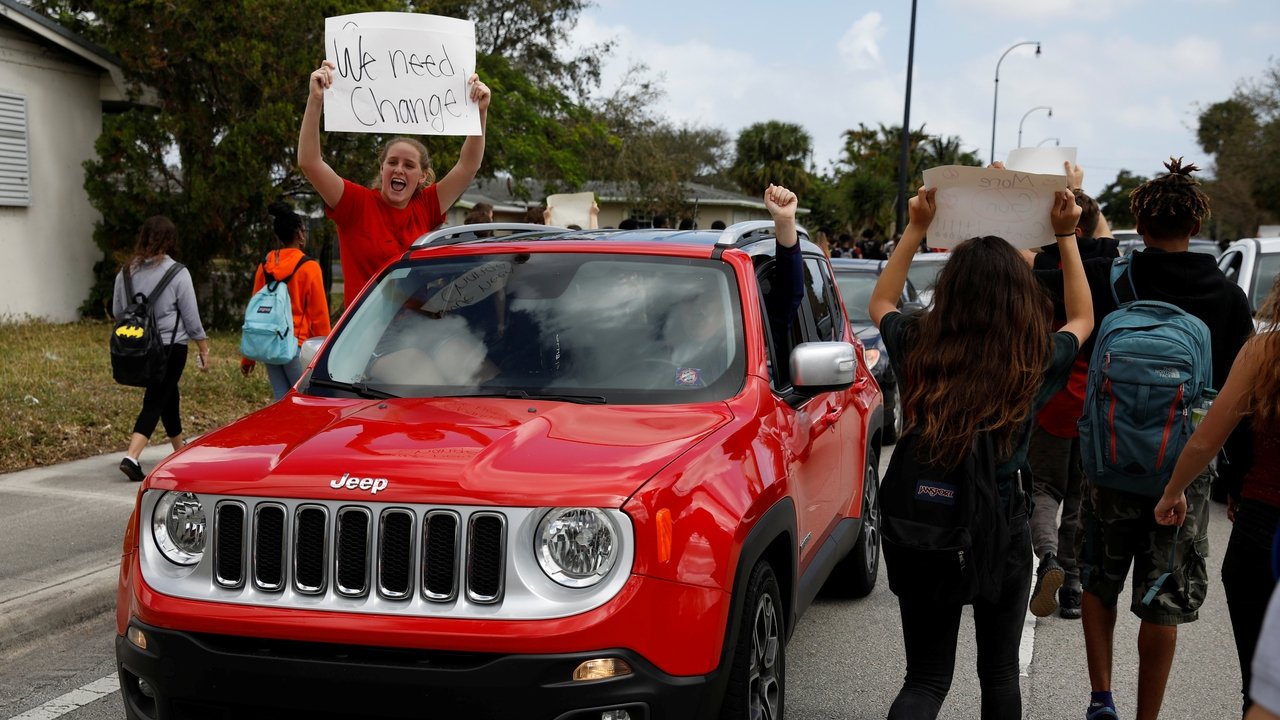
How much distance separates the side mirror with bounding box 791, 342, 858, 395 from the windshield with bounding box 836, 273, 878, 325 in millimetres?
8184

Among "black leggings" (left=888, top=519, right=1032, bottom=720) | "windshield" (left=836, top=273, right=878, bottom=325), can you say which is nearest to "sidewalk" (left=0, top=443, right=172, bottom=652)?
"black leggings" (left=888, top=519, right=1032, bottom=720)

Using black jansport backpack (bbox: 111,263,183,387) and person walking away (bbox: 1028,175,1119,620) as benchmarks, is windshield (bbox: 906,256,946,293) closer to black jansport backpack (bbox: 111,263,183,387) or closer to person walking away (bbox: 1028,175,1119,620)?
person walking away (bbox: 1028,175,1119,620)

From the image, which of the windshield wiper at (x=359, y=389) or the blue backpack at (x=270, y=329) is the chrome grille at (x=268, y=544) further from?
the blue backpack at (x=270, y=329)

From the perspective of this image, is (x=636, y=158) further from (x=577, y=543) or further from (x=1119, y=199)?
(x=1119, y=199)

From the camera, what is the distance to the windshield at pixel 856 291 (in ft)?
41.2

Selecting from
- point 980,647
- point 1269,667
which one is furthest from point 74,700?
point 1269,667

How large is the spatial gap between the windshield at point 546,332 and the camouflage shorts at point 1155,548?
1350mm

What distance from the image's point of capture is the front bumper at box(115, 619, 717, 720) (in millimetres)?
2992

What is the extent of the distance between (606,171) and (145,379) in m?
32.1

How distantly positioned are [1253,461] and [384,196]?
3.90 meters

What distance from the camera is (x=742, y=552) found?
3410mm

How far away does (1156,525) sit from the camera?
3994mm

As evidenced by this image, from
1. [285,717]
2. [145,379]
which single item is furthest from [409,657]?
[145,379]

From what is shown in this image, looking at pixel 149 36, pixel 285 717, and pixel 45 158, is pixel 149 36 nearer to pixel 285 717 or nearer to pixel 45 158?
pixel 45 158
